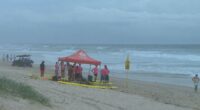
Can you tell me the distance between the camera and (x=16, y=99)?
1068 centimetres

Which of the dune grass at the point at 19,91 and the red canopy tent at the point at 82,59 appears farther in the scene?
the red canopy tent at the point at 82,59

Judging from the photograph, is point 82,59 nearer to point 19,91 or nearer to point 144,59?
point 19,91

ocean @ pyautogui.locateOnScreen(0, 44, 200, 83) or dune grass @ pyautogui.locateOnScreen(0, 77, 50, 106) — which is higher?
ocean @ pyautogui.locateOnScreen(0, 44, 200, 83)

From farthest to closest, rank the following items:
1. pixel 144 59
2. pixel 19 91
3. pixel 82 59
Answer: pixel 144 59 → pixel 82 59 → pixel 19 91

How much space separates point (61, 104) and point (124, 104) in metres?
3.60

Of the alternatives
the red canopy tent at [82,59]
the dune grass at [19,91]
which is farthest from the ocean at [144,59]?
the dune grass at [19,91]

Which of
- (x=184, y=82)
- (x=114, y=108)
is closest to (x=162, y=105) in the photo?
(x=114, y=108)

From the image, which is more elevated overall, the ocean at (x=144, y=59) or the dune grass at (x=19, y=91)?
the ocean at (x=144, y=59)

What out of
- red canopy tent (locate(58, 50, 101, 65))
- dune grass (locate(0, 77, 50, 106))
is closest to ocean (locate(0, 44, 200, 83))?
red canopy tent (locate(58, 50, 101, 65))

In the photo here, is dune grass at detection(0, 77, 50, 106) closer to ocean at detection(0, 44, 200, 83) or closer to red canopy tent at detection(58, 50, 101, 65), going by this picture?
red canopy tent at detection(58, 50, 101, 65)

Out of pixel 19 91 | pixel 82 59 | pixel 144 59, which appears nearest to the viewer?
pixel 19 91

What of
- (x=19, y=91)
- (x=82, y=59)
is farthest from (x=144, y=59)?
(x=19, y=91)

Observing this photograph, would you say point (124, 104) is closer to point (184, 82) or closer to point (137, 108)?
point (137, 108)

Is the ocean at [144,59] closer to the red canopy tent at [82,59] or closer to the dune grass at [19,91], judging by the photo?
the red canopy tent at [82,59]
